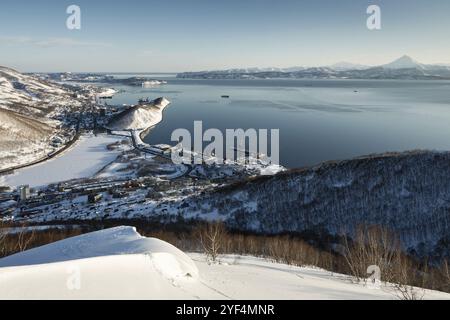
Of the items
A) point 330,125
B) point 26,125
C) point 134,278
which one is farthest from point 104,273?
point 26,125

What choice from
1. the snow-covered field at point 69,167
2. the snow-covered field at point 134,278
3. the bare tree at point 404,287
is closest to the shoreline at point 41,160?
the snow-covered field at point 69,167

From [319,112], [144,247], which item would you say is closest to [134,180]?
[144,247]

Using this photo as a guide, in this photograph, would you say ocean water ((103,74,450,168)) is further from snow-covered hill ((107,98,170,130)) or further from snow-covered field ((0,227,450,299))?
snow-covered field ((0,227,450,299))

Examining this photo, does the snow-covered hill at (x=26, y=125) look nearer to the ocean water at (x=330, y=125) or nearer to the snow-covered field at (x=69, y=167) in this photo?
the snow-covered field at (x=69, y=167)

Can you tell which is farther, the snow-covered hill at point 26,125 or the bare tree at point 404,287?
the snow-covered hill at point 26,125

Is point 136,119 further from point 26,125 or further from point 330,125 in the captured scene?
point 330,125

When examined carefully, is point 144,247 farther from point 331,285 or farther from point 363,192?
point 363,192
